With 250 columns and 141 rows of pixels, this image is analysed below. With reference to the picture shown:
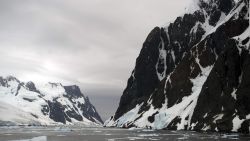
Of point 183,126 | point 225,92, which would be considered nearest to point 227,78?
point 225,92

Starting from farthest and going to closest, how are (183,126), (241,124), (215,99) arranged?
(183,126) → (215,99) → (241,124)

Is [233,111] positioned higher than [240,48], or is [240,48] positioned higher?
[240,48]

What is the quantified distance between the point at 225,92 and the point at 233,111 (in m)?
19.4

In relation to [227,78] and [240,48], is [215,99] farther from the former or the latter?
[240,48]

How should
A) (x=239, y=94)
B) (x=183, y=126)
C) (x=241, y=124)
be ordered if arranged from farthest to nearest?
(x=183, y=126) < (x=239, y=94) < (x=241, y=124)

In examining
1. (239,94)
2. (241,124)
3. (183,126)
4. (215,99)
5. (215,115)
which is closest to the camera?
(241,124)

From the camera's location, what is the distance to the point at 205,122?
174 m

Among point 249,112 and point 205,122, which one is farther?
point 205,122

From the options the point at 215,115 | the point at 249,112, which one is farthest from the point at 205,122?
the point at 249,112

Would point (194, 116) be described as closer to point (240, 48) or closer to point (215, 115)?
point (215, 115)

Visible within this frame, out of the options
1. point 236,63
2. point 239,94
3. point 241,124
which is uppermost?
point 236,63

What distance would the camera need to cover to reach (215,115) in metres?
170

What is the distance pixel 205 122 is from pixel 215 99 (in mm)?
13339

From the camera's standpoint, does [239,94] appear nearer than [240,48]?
Yes
